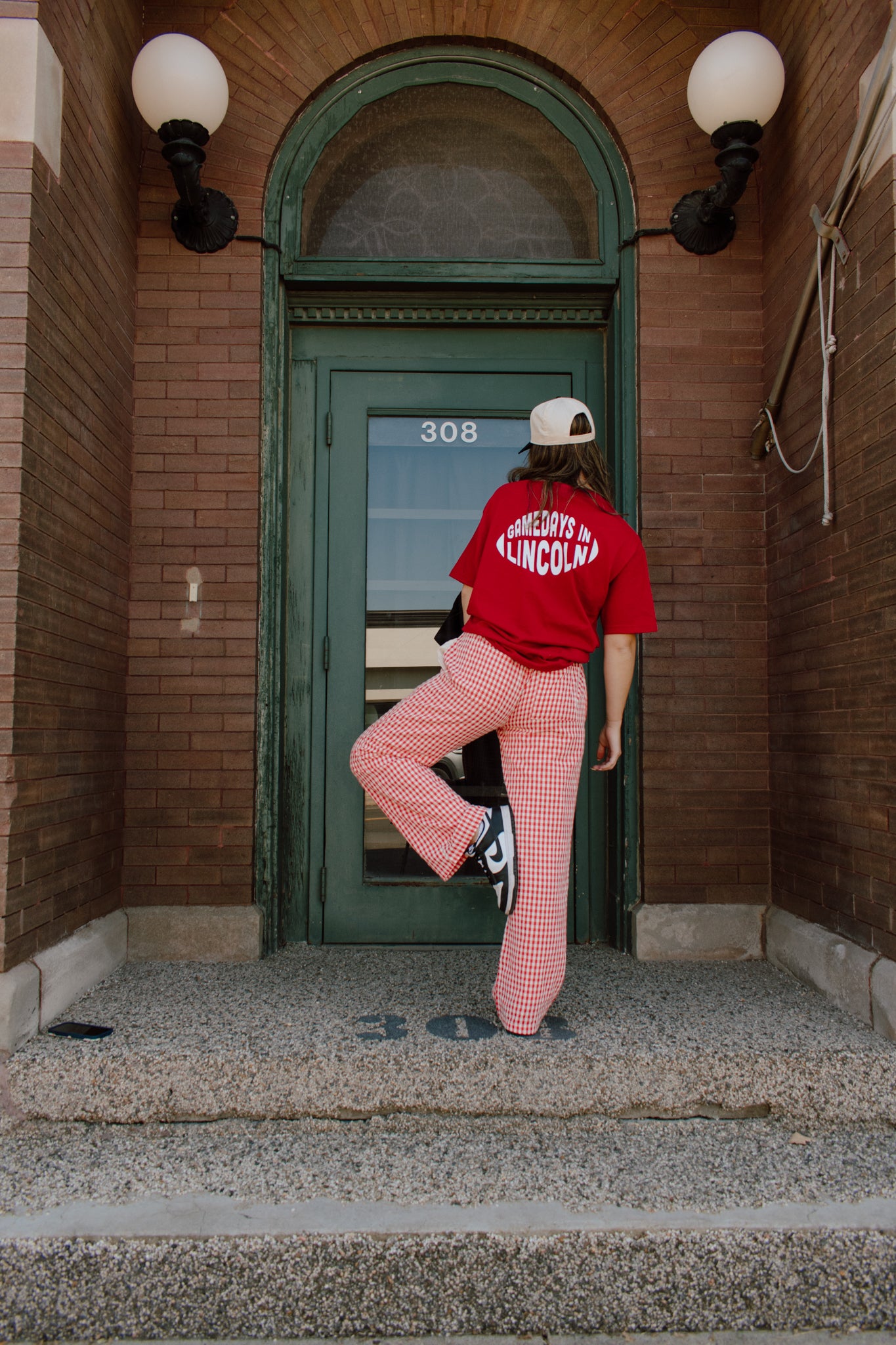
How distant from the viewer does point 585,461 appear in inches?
107

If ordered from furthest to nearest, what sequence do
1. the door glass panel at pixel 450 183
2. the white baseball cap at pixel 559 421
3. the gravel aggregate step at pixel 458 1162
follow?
the door glass panel at pixel 450 183 → the white baseball cap at pixel 559 421 → the gravel aggregate step at pixel 458 1162

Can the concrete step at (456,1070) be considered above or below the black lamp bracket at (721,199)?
below

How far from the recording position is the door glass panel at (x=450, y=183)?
3871mm

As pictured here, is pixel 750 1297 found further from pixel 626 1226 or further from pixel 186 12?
pixel 186 12

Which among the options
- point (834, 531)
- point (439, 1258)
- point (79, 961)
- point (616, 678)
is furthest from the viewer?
point (834, 531)

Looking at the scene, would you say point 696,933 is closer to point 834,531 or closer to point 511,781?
point 511,781

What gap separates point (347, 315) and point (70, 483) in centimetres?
149

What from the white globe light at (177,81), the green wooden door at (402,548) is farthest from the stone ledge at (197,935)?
the white globe light at (177,81)

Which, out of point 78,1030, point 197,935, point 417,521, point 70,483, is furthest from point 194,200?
point 78,1030

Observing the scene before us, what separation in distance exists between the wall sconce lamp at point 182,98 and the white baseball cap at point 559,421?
1.79 meters

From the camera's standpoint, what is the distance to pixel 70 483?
301 cm

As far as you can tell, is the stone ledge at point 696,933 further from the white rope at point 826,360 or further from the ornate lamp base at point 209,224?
the ornate lamp base at point 209,224

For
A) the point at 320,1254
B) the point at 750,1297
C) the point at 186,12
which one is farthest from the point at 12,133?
the point at 750,1297

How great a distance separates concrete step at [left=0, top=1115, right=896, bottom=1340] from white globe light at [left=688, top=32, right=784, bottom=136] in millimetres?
3523
